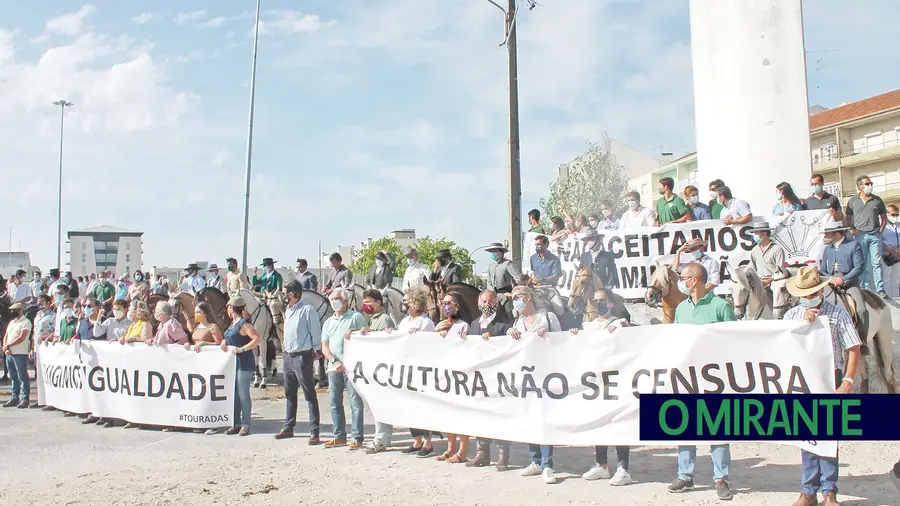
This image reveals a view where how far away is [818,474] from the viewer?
20.7 ft

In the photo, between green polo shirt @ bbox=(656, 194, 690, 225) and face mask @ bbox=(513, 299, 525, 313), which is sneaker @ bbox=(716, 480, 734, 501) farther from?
green polo shirt @ bbox=(656, 194, 690, 225)

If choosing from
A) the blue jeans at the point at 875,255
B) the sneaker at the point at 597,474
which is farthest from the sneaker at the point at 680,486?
the blue jeans at the point at 875,255

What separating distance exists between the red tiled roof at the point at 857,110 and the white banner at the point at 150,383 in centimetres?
5335

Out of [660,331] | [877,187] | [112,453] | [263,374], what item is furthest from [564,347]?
[877,187]

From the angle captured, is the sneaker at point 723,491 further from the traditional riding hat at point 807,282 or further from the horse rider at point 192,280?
the horse rider at point 192,280

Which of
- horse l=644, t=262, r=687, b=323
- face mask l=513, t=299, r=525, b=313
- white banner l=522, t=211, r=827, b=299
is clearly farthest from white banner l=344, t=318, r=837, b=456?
white banner l=522, t=211, r=827, b=299

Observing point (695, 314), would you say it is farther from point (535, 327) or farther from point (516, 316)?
point (516, 316)

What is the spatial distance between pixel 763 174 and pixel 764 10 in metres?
3.40

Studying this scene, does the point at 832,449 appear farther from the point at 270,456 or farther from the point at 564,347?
the point at 270,456

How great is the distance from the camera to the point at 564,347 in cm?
764

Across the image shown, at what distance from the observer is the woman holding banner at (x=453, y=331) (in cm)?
855

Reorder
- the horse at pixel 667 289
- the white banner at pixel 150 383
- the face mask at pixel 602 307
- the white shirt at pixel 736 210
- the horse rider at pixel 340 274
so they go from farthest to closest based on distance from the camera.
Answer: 1. the horse rider at pixel 340 274
2. the white shirt at pixel 736 210
3. the white banner at pixel 150 383
4. the horse at pixel 667 289
5. the face mask at pixel 602 307

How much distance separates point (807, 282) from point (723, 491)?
193cm

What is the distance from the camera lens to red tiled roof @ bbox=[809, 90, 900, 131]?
55.7 metres
